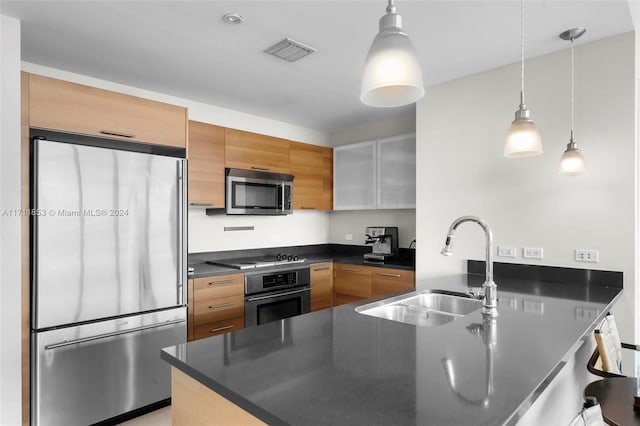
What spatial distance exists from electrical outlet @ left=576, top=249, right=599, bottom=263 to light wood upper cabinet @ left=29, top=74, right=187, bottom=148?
2.86 m

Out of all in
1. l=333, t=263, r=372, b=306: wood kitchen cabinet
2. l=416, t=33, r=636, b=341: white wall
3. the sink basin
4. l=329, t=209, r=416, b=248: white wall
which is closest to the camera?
the sink basin

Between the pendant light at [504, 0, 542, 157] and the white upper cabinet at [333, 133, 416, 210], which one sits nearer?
the pendant light at [504, 0, 542, 157]

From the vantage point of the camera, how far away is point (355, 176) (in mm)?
4250

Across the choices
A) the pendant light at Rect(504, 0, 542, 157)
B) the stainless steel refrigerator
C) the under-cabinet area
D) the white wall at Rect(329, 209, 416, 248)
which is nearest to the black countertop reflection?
the pendant light at Rect(504, 0, 542, 157)

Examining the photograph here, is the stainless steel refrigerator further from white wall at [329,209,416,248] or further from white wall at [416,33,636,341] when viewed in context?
white wall at [329,209,416,248]

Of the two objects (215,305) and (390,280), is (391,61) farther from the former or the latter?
(390,280)

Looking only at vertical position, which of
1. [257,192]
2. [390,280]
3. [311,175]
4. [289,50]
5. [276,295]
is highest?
[289,50]

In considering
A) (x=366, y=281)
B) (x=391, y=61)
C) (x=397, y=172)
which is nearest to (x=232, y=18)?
(x=391, y=61)

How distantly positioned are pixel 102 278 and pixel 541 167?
302 cm

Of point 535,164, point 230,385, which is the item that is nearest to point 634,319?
point 535,164

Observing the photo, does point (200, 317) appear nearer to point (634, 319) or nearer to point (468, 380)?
point (468, 380)

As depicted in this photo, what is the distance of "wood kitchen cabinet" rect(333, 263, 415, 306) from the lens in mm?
3393
